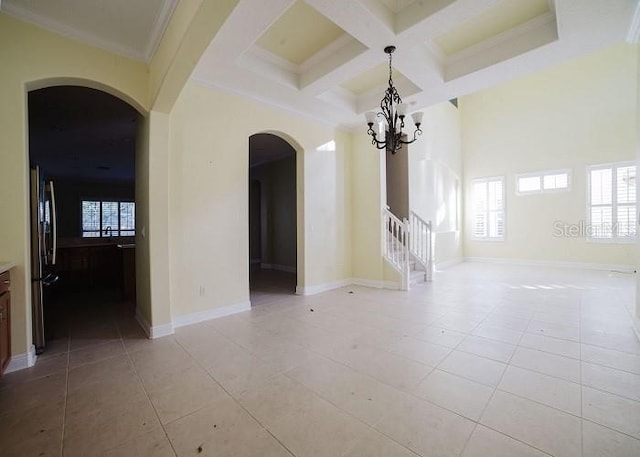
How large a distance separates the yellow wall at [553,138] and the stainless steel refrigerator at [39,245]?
392 inches

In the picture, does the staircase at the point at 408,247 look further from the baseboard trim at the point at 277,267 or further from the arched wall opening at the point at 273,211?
the baseboard trim at the point at 277,267

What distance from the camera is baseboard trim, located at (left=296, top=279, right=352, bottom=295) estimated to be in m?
4.98

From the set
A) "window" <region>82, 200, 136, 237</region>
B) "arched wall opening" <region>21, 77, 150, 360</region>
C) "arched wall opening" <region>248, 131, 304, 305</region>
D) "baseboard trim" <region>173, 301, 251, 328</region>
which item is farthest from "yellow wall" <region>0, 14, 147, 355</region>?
"window" <region>82, 200, 136, 237</region>

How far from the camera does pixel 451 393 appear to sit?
202 cm

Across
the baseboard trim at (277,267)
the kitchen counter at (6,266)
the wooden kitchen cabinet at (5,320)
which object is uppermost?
the kitchen counter at (6,266)

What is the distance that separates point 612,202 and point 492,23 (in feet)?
21.8

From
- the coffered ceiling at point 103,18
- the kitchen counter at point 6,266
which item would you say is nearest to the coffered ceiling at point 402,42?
the coffered ceiling at point 103,18

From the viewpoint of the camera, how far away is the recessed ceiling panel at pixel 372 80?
4.02m

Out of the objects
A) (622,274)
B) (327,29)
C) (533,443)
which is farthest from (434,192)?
(533,443)

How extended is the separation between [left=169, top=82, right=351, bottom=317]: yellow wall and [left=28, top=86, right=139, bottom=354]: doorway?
0.94m

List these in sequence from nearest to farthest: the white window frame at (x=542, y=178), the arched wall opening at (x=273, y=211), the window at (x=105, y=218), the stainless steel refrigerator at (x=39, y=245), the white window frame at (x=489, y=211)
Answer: the stainless steel refrigerator at (x=39, y=245) < the arched wall opening at (x=273, y=211) < the white window frame at (x=542, y=178) < the white window frame at (x=489, y=211) < the window at (x=105, y=218)

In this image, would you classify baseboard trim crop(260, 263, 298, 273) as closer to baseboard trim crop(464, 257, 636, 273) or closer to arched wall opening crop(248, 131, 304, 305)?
arched wall opening crop(248, 131, 304, 305)

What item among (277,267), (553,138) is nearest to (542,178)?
(553,138)

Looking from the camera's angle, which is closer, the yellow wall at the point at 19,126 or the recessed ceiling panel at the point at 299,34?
the yellow wall at the point at 19,126
